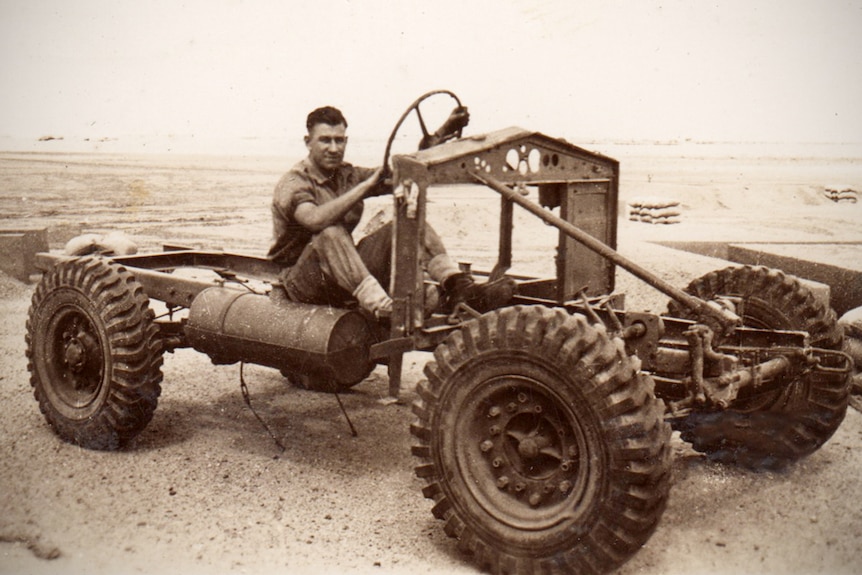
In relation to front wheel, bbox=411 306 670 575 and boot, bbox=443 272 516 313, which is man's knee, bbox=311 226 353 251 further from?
front wheel, bbox=411 306 670 575

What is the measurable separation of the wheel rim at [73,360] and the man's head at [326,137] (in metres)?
1.71

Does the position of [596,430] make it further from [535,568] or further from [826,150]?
[826,150]

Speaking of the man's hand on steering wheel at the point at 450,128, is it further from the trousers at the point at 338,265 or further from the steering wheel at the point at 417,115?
the trousers at the point at 338,265

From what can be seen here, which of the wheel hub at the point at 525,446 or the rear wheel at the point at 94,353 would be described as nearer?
the wheel hub at the point at 525,446

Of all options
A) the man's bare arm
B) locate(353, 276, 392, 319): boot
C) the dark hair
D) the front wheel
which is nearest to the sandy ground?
the front wheel

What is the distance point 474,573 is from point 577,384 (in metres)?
0.98

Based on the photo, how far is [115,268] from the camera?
203 inches

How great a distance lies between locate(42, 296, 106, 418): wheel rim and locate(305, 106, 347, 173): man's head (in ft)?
5.61

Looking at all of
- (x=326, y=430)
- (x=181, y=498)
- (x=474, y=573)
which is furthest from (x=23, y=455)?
(x=474, y=573)

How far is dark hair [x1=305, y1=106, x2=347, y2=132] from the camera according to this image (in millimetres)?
5016

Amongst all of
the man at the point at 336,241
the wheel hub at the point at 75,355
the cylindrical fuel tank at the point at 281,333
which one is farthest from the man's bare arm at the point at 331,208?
the wheel hub at the point at 75,355

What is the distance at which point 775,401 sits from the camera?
15.3 ft

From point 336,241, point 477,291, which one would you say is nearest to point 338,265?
point 336,241

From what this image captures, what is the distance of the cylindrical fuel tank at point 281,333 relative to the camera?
462 cm
